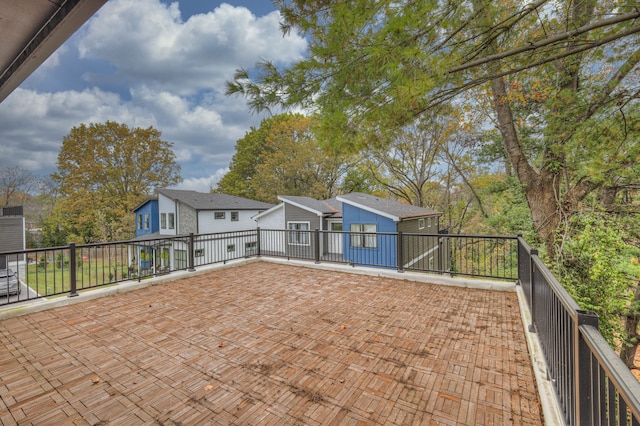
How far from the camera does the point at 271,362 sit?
291cm

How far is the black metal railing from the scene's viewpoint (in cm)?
104

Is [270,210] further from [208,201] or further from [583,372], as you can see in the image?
[583,372]

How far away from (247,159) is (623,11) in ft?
92.7

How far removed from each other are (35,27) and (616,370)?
3089 millimetres

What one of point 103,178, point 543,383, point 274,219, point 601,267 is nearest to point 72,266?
point 543,383

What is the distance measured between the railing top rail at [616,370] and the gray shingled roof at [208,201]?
59.3 feet

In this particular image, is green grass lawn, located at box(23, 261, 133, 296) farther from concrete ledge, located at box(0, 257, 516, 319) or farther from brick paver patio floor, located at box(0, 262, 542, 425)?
brick paver patio floor, located at box(0, 262, 542, 425)

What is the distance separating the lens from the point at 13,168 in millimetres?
21125

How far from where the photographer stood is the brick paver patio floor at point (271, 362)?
2.21m

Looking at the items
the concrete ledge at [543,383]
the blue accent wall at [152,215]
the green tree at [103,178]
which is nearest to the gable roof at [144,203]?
the blue accent wall at [152,215]

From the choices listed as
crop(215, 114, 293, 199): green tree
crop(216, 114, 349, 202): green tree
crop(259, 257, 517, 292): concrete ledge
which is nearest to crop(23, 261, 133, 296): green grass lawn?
crop(259, 257, 517, 292): concrete ledge

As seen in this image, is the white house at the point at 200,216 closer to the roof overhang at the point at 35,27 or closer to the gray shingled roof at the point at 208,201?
the gray shingled roof at the point at 208,201

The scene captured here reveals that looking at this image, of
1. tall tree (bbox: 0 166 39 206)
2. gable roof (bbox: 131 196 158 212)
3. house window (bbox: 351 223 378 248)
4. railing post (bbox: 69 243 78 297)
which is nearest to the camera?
railing post (bbox: 69 243 78 297)

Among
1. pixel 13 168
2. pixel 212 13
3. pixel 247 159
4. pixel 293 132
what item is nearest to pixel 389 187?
pixel 293 132
